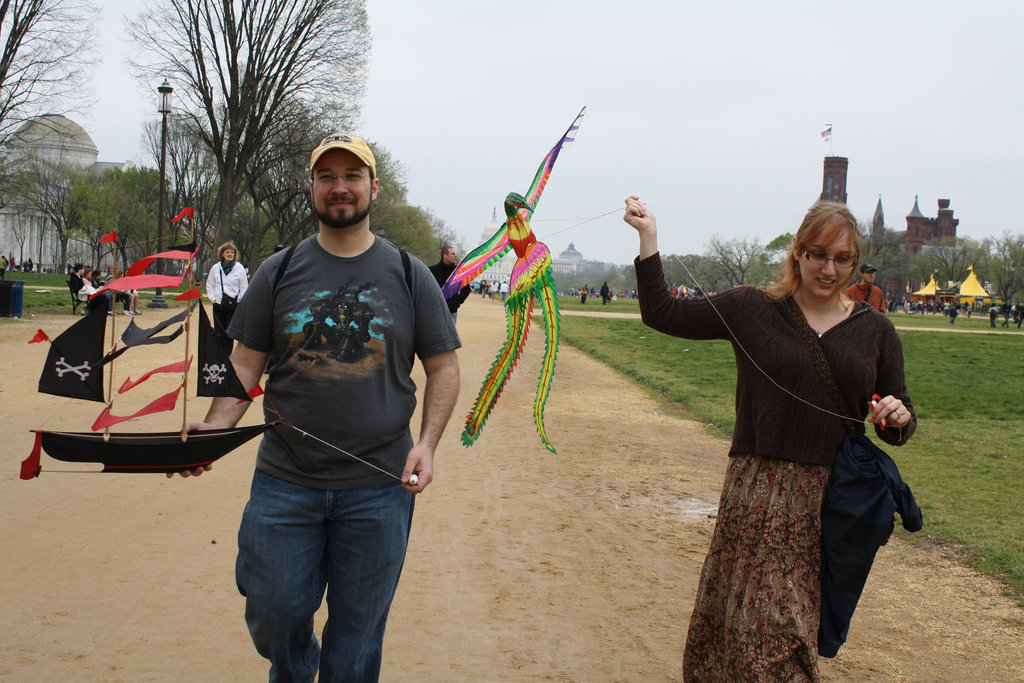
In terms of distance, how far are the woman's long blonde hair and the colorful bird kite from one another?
95cm

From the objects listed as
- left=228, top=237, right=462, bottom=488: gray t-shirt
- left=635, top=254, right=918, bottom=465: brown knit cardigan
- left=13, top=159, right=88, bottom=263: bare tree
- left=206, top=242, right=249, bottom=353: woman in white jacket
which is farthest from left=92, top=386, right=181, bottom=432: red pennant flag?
left=13, top=159, right=88, bottom=263: bare tree

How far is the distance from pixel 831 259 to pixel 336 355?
1686 mm

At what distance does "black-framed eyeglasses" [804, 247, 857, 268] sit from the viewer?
2.93 metres

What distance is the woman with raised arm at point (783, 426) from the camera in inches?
109

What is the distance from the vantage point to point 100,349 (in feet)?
8.92

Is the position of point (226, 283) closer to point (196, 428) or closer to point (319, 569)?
point (196, 428)

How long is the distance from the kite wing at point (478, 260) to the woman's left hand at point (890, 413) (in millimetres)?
1692


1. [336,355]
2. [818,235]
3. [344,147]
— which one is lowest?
[336,355]

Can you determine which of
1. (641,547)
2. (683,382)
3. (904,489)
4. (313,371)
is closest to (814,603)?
(904,489)

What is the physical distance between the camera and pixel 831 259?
9.60 feet

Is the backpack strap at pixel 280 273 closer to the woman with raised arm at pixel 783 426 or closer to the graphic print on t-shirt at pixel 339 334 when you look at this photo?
the graphic print on t-shirt at pixel 339 334

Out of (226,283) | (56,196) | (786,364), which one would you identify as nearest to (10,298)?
(226,283)

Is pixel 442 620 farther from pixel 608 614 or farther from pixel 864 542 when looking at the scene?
pixel 864 542

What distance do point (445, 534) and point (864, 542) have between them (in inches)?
135
